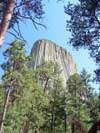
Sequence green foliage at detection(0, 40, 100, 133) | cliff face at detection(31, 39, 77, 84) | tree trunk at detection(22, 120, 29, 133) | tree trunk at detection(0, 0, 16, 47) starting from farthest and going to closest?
cliff face at detection(31, 39, 77, 84)
tree trunk at detection(22, 120, 29, 133)
green foliage at detection(0, 40, 100, 133)
tree trunk at detection(0, 0, 16, 47)

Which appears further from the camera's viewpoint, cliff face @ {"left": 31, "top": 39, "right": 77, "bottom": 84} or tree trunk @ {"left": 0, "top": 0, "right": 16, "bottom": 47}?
cliff face @ {"left": 31, "top": 39, "right": 77, "bottom": 84}

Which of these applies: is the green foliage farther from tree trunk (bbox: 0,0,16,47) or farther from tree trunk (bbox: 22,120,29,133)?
tree trunk (bbox: 0,0,16,47)

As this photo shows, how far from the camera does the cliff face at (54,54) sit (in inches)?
4843

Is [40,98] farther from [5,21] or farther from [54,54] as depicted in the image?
[54,54]

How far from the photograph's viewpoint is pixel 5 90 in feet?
143

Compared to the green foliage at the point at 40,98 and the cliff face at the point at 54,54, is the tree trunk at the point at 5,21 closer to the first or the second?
the green foliage at the point at 40,98

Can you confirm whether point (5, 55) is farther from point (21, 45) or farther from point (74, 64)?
point (74, 64)

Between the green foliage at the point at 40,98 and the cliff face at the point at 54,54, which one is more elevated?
the cliff face at the point at 54,54

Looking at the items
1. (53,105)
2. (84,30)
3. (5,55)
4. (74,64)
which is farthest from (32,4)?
(74,64)

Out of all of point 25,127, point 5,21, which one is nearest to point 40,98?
point 25,127

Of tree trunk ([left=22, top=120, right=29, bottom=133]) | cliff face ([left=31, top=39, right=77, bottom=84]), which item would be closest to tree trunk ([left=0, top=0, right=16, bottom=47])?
tree trunk ([left=22, top=120, right=29, bottom=133])

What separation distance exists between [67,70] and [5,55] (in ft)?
270

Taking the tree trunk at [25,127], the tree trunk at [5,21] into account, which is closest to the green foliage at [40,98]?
the tree trunk at [25,127]

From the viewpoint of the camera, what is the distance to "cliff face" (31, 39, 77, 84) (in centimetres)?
12300
